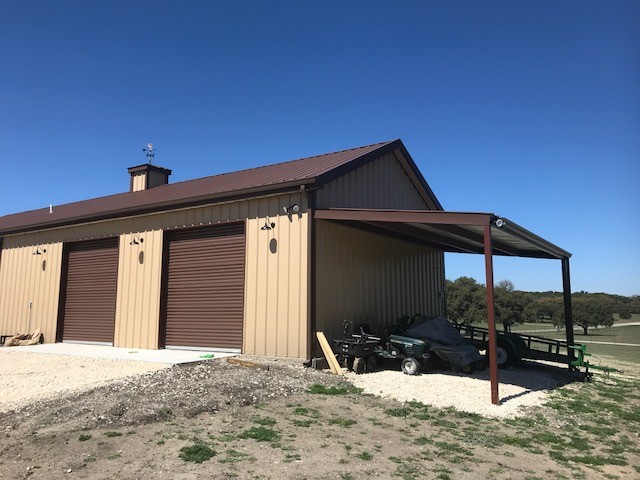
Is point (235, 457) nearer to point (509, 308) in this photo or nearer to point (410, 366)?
point (410, 366)

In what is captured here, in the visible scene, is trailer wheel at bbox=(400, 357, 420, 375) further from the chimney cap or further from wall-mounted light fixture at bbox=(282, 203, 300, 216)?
the chimney cap

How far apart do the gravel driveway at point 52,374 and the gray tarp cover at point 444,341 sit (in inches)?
223

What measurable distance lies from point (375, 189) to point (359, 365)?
19.1 ft

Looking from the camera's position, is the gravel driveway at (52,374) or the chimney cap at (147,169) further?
the chimney cap at (147,169)

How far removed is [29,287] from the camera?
1673 centimetres

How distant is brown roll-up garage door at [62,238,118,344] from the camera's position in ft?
47.0

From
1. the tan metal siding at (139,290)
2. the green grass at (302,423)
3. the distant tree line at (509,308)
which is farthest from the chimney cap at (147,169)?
the distant tree line at (509,308)

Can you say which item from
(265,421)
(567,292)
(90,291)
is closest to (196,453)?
(265,421)

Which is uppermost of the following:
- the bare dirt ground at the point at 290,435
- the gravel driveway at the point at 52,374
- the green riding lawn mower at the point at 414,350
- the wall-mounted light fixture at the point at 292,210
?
the wall-mounted light fixture at the point at 292,210

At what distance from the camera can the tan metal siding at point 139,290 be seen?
1288 cm

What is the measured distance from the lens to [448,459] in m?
4.99

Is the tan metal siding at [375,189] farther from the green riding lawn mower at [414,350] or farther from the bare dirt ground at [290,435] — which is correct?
the bare dirt ground at [290,435]

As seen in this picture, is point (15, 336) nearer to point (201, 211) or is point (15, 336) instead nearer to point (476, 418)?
point (201, 211)

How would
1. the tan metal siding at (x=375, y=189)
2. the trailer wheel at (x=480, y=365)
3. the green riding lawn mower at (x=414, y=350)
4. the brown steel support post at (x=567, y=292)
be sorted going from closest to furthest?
the green riding lawn mower at (x=414, y=350) < the trailer wheel at (x=480, y=365) < the tan metal siding at (x=375, y=189) < the brown steel support post at (x=567, y=292)
